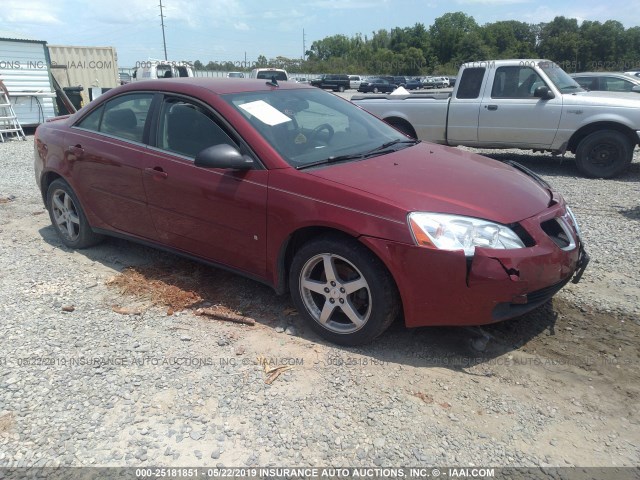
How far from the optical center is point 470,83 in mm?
9109

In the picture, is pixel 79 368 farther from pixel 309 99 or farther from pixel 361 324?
pixel 309 99

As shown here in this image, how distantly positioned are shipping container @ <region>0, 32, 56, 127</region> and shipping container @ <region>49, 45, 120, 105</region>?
10.7 ft

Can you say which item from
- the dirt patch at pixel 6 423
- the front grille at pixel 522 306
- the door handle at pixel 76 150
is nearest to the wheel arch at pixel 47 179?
the door handle at pixel 76 150

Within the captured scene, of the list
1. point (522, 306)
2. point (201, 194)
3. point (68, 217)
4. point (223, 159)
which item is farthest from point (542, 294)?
point (68, 217)

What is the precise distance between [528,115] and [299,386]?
722 cm

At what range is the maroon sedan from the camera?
293cm

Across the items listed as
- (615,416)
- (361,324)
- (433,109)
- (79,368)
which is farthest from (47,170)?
(433,109)

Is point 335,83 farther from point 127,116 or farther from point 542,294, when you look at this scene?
point 542,294

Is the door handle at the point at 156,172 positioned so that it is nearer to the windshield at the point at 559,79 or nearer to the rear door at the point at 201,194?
the rear door at the point at 201,194

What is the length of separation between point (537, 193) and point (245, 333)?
7.31 feet

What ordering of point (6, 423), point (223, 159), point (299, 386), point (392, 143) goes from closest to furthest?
1. point (6, 423)
2. point (299, 386)
3. point (223, 159)
4. point (392, 143)

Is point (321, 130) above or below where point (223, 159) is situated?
above

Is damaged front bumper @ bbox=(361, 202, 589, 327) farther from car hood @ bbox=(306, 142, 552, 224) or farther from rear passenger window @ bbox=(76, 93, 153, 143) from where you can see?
rear passenger window @ bbox=(76, 93, 153, 143)

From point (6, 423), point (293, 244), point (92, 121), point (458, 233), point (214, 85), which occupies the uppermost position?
point (214, 85)
